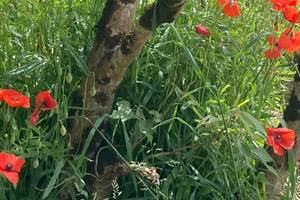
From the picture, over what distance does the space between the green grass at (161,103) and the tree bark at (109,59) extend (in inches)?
2.7

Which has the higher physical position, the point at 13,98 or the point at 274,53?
the point at 274,53

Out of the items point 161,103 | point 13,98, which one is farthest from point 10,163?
point 161,103

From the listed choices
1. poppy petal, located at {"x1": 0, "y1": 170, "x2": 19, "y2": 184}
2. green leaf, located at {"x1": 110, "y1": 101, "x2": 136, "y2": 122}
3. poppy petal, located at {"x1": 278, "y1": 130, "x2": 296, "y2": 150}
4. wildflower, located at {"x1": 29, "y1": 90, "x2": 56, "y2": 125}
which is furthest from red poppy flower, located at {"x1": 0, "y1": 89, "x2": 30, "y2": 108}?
poppy petal, located at {"x1": 278, "y1": 130, "x2": 296, "y2": 150}

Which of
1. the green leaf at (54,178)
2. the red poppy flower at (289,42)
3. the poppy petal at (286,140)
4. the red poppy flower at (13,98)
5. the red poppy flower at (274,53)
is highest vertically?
the red poppy flower at (289,42)

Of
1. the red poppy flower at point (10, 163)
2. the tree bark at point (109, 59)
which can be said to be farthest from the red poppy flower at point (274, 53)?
the red poppy flower at point (10, 163)

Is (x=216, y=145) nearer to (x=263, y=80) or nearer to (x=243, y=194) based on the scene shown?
(x=243, y=194)

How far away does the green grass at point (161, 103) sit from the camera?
2346mm

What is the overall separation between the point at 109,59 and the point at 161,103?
0.29 meters

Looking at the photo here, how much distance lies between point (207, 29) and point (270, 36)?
242 millimetres

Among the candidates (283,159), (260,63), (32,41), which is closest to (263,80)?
(260,63)

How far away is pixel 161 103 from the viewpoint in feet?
8.48

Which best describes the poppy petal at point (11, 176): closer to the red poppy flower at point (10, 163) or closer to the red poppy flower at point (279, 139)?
the red poppy flower at point (10, 163)

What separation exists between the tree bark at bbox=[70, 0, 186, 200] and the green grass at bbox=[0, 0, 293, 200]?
7cm

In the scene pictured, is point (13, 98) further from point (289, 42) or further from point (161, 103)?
point (289, 42)
